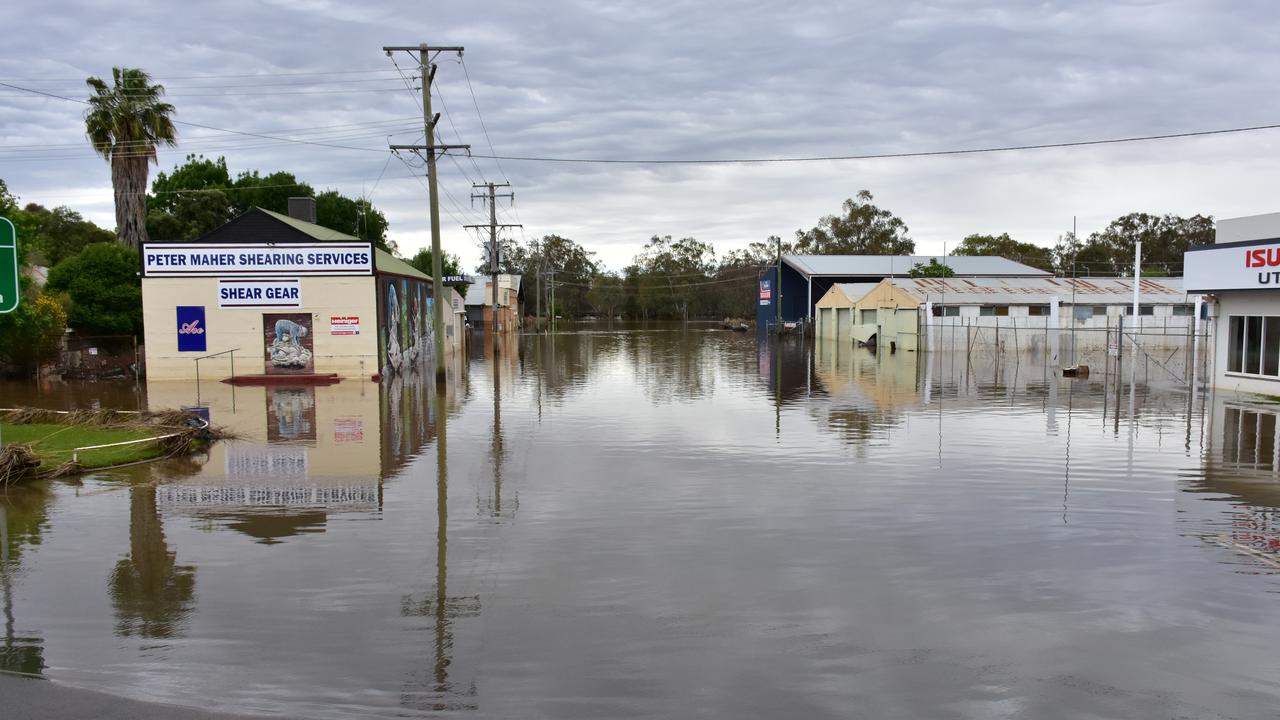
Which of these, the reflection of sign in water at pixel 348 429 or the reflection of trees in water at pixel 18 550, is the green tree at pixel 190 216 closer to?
the reflection of sign in water at pixel 348 429

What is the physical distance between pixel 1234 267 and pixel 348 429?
25336 millimetres

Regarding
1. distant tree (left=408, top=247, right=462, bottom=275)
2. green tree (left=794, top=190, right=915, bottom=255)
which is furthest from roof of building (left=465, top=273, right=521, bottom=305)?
green tree (left=794, top=190, right=915, bottom=255)

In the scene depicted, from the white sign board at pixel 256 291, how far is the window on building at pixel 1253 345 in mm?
31309

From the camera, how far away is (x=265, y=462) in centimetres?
1602

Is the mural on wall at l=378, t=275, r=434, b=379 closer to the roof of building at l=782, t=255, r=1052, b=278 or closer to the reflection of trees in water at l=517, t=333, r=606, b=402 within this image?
the reflection of trees in water at l=517, t=333, r=606, b=402

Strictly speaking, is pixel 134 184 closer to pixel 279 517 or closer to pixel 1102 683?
pixel 279 517

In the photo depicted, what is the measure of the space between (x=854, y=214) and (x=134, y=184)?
96.7 m

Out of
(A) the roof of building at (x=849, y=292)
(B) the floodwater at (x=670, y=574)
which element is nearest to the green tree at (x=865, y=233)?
(A) the roof of building at (x=849, y=292)

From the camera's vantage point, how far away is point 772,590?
8.77 m

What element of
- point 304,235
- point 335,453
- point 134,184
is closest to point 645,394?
point 335,453

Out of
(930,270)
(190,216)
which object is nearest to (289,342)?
(190,216)

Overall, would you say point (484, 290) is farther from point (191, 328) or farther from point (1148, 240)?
point (1148, 240)

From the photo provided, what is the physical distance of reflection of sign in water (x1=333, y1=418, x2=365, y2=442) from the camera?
18.9 metres

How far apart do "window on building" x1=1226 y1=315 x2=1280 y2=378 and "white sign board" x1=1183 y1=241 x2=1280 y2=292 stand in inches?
46.5
